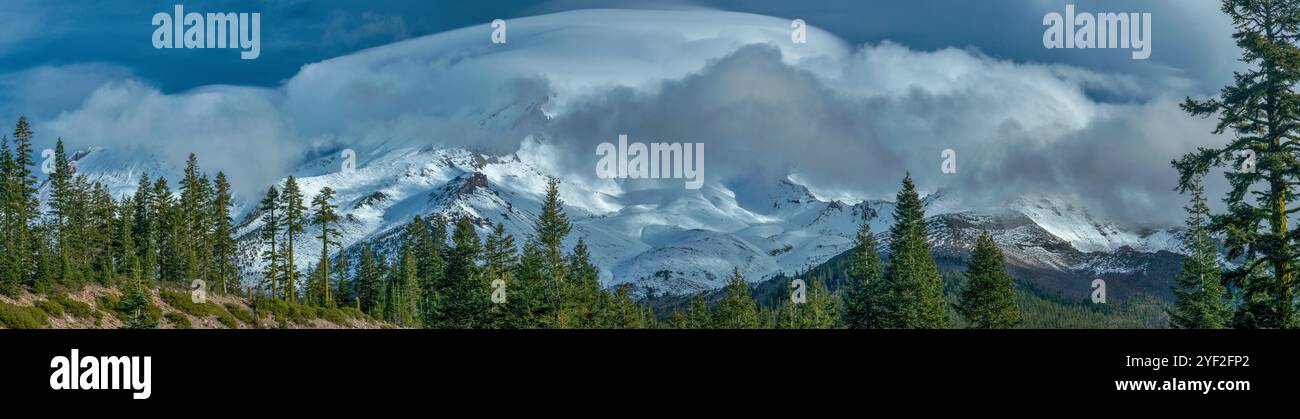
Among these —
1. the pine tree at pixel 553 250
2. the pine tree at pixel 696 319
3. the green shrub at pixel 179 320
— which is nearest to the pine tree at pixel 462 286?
the pine tree at pixel 553 250

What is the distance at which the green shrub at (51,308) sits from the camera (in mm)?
63000

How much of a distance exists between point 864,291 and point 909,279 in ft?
20.6

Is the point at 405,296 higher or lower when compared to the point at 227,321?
higher

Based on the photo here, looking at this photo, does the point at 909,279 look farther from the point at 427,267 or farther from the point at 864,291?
the point at 427,267

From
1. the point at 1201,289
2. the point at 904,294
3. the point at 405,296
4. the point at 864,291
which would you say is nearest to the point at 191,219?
the point at 405,296

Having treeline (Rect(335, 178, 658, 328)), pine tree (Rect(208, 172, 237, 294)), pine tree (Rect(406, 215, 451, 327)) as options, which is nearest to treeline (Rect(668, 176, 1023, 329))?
treeline (Rect(335, 178, 658, 328))

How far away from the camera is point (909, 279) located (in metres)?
77.0

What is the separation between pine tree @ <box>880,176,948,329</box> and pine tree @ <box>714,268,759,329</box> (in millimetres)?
13187
